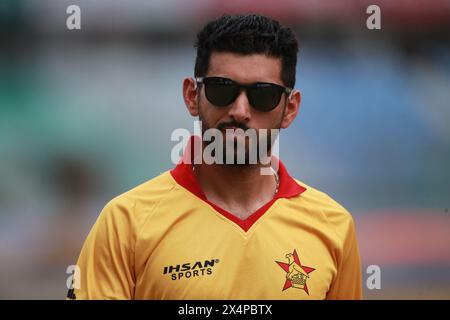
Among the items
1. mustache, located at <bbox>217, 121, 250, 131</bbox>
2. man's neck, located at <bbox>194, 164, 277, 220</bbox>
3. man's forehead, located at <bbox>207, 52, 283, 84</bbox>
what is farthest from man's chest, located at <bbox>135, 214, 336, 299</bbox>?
man's forehead, located at <bbox>207, 52, 283, 84</bbox>

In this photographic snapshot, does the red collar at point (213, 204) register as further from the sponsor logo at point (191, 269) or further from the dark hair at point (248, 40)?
the dark hair at point (248, 40)

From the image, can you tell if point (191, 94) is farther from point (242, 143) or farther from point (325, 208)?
point (325, 208)

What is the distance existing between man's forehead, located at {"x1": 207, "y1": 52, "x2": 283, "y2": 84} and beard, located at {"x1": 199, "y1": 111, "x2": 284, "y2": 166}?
21 cm

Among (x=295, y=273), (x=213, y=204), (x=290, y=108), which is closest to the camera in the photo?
(x=295, y=273)

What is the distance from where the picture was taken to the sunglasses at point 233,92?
356 cm

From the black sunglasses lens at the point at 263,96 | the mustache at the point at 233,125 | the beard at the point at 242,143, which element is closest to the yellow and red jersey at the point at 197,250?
the beard at the point at 242,143

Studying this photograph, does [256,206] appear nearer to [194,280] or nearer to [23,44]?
[194,280]

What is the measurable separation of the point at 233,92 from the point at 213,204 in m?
0.53

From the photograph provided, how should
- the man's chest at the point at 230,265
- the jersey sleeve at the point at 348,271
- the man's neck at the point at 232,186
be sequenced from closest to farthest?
the man's chest at the point at 230,265 → the man's neck at the point at 232,186 → the jersey sleeve at the point at 348,271

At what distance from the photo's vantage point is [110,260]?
138 inches

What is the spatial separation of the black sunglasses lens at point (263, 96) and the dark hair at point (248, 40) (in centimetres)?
14

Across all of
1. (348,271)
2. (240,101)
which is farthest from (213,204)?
(348,271)
